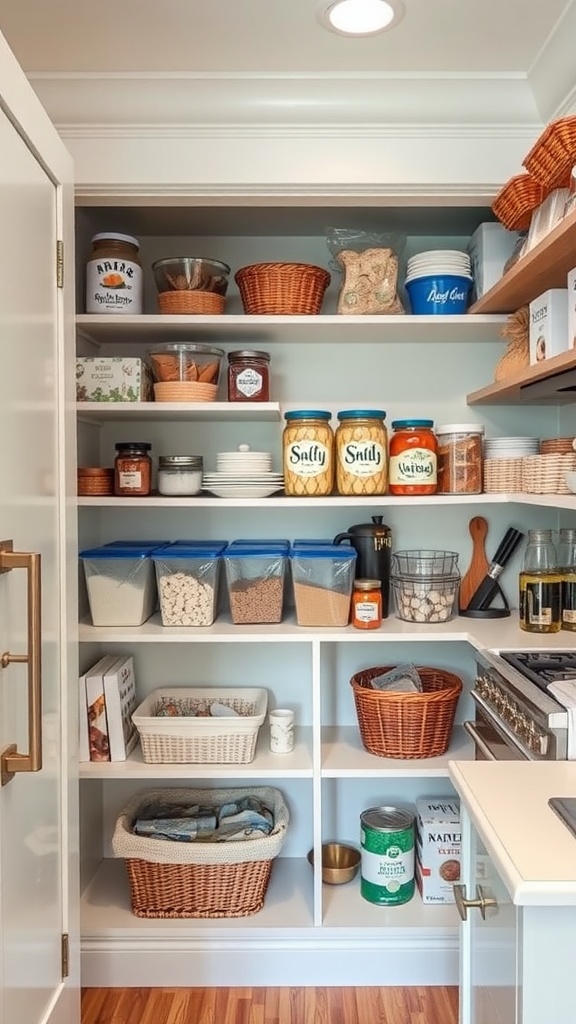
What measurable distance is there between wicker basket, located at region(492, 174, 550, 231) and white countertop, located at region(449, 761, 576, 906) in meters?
1.22

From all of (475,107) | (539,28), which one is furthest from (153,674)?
(539,28)

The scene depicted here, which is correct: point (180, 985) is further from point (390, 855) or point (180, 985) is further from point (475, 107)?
point (475, 107)

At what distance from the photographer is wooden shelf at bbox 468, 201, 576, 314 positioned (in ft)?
5.12

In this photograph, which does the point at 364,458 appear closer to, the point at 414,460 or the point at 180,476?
the point at 414,460

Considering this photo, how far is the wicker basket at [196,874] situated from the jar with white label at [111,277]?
146cm

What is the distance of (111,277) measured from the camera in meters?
2.22

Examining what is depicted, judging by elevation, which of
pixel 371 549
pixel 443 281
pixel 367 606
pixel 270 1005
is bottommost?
pixel 270 1005

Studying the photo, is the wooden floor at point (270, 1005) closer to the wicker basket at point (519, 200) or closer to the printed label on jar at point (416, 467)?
the printed label on jar at point (416, 467)

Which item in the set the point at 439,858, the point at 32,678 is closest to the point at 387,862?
the point at 439,858

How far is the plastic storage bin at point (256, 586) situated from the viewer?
7.37ft

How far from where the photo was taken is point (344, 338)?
2.44 metres

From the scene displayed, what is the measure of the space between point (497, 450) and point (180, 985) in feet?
5.69

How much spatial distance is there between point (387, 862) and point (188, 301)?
1.68 metres

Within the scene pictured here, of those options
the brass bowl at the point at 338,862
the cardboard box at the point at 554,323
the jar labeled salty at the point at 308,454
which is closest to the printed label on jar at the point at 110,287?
the jar labeled salty at the point at 308,454
